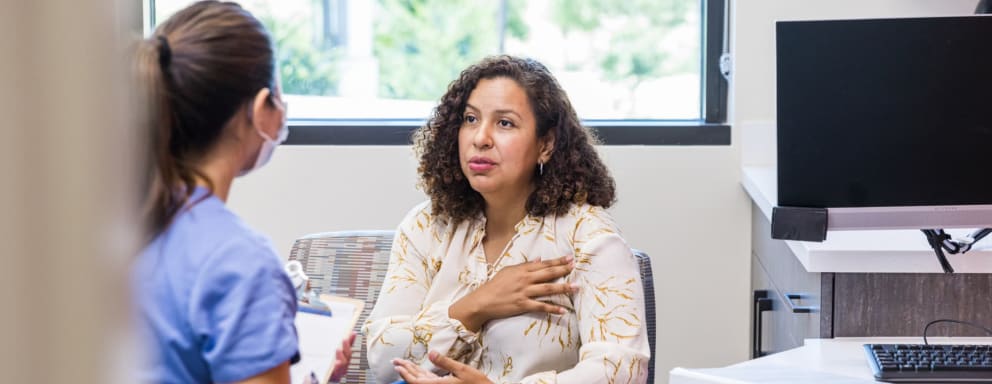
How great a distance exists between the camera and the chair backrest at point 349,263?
1.99 m

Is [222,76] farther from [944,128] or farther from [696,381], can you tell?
[944,128]

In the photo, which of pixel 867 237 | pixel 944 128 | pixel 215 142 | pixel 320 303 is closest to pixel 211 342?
pixel 215 142

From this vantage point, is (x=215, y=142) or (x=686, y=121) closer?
(x=215, y=142)

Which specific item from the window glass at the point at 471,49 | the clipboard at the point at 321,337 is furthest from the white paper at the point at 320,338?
the window glass at the point at 471,49

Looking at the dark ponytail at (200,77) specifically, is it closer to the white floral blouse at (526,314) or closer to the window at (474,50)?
the white floral blouse at (526,314)

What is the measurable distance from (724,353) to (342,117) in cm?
119

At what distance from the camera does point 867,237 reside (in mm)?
1874

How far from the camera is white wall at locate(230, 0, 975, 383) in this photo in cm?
278

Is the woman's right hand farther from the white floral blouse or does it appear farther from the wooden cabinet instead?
the wooden cabinet

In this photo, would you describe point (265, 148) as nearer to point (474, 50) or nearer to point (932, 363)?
point (932, 363)

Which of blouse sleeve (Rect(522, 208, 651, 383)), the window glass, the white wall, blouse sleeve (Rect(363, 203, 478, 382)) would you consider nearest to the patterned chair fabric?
blouse sleeve (Rect(363, 203, 478, 382))

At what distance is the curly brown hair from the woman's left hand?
284 mm

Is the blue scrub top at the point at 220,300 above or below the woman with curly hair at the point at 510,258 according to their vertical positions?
above

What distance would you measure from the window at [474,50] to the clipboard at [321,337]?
189 cm
